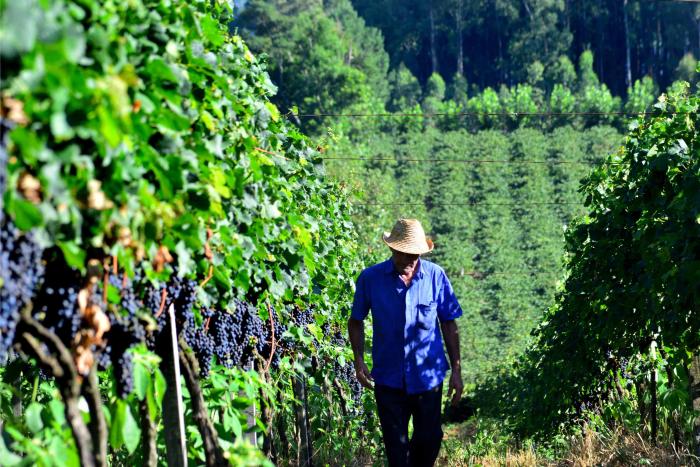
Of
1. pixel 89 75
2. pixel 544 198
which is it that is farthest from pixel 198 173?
pixel 544 198

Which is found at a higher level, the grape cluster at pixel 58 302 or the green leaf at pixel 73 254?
the green leaf at pixel 73 254

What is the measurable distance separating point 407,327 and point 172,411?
1.88m

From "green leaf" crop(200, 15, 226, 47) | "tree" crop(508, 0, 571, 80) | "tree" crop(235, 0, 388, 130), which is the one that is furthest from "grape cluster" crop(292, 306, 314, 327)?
"tree" crop(508, 0, 571, 80)

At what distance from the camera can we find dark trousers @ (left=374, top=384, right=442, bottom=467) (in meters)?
5.66

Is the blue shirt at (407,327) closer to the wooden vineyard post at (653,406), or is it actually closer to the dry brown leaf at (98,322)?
the wooden vineyard post at (653,406)

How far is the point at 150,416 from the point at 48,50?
5.28 ft

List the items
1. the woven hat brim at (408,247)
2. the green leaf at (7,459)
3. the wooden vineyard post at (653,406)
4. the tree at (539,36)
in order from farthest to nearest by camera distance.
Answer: the tree at (539,36) → the wooden vineyard post at (653,406) → the woven hat brim at (408,247) → the green leaf at (7,459)

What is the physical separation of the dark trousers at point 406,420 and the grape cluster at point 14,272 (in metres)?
3.15

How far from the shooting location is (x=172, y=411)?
4004 millimetres

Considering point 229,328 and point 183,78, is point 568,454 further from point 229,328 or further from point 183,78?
point 183,78

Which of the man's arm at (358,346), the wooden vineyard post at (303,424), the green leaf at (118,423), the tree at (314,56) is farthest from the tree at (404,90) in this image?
the green leaf at (118,423)

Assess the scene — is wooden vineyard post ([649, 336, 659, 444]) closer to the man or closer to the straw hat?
the man

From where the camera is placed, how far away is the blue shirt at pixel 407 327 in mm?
5625

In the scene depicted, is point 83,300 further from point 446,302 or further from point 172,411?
point 446,302
